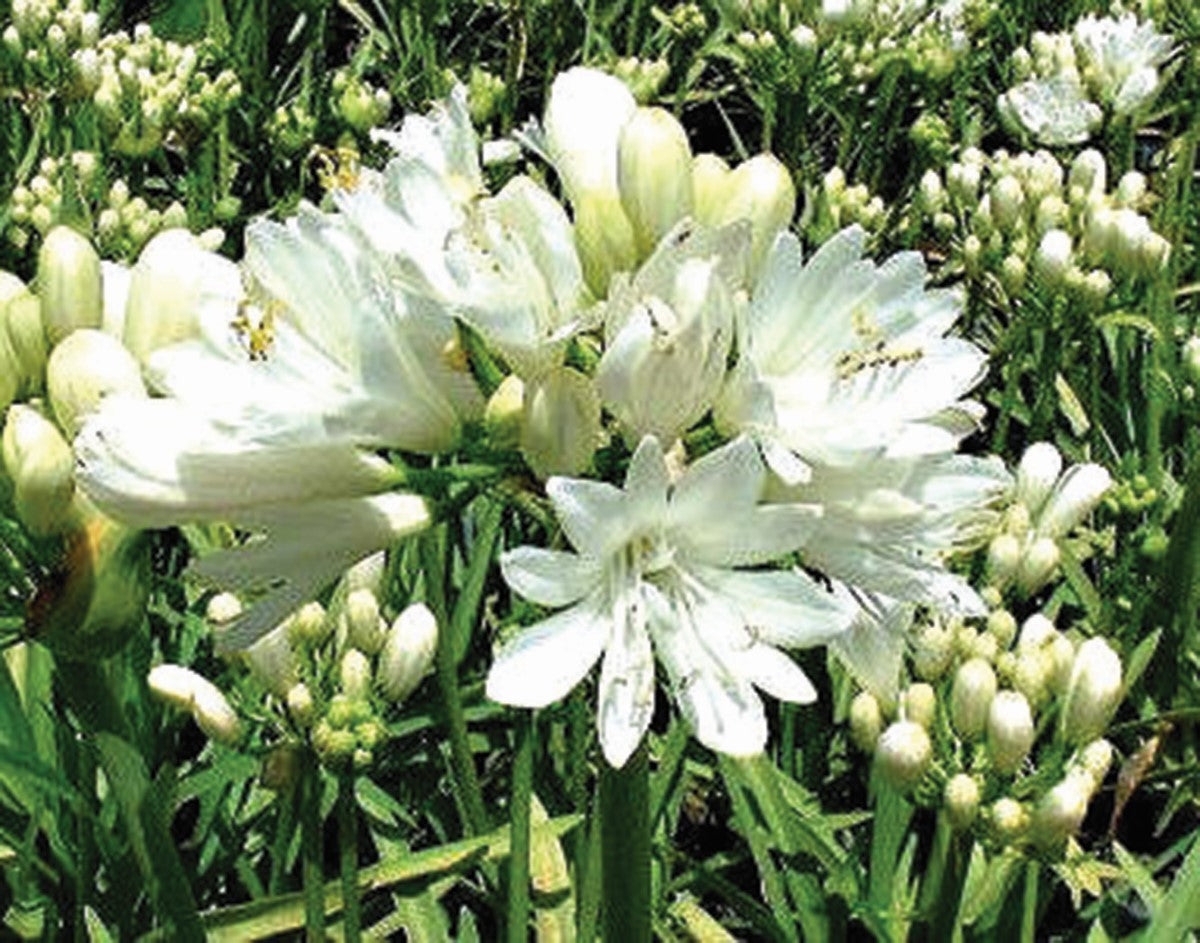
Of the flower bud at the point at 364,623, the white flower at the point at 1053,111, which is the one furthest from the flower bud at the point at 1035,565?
the white flower at the point at 1053,111

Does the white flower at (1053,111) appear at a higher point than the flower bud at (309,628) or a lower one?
lower

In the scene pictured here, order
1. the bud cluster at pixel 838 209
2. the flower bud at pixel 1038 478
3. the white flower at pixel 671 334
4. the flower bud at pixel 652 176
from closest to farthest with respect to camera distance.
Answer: the white flower at pixel 671 334
the flower bud at pixel 652 176
the flower bud at pixel 1038 478
the bud cluster at pixel 838 209

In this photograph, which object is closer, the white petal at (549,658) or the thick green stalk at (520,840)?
the white petal at (549,658)

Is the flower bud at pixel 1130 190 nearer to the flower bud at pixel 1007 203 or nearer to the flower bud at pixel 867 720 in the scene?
the flower bud at pixel 1007 203

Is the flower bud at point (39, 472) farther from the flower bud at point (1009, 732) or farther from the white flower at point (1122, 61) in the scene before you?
the white flower at point (1122, 61)

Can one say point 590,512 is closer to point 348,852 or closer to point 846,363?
point 846,363

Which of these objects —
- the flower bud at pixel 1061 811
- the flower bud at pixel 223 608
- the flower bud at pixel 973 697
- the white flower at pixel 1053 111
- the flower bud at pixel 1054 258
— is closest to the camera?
the flower bud at pixel 1061 811

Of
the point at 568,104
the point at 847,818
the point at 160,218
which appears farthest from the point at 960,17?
the point at 568,104

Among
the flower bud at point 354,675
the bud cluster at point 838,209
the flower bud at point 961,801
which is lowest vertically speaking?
the bud cluster at point 838,209
